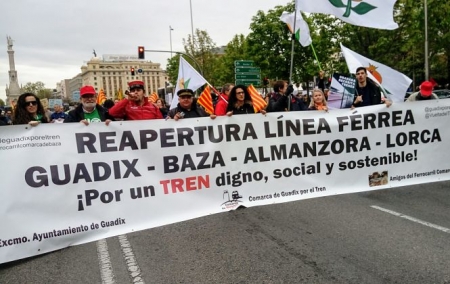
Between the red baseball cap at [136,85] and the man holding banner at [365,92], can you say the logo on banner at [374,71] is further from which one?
the red baseball cap at [136,85]

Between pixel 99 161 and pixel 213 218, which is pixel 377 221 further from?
pixel 99 161

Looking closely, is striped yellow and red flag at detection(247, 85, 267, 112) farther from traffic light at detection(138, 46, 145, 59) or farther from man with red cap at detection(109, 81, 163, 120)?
traffic light at detection(138, 46, 145, 59)

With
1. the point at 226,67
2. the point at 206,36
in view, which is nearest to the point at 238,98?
the point at 206,36

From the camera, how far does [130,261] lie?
3.98m

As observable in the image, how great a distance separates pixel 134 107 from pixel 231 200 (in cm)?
187

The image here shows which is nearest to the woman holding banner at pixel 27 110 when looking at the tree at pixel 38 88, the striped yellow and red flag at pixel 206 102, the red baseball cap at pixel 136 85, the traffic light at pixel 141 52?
the red baseball cap at pixel 136 85

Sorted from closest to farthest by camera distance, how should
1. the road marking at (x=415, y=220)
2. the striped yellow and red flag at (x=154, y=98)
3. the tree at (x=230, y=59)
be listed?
the road marking at (x=415, y=220), the striped yellow and red flag at (x=154, y=98), the tree at (x=230, y=59)

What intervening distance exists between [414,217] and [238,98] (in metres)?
2.88

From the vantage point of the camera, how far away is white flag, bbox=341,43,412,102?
299 inches

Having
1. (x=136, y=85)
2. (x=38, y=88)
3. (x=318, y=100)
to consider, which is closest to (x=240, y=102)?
(x=318, y=100)

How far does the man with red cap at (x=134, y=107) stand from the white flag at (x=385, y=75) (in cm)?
406

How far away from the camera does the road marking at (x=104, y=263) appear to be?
362 cm

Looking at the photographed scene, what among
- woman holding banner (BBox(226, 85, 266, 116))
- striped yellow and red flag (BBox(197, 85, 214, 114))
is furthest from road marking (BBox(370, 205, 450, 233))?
striped yellow and red flag (BBox(197, 85, 214, 114))

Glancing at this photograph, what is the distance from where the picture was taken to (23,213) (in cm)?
399
